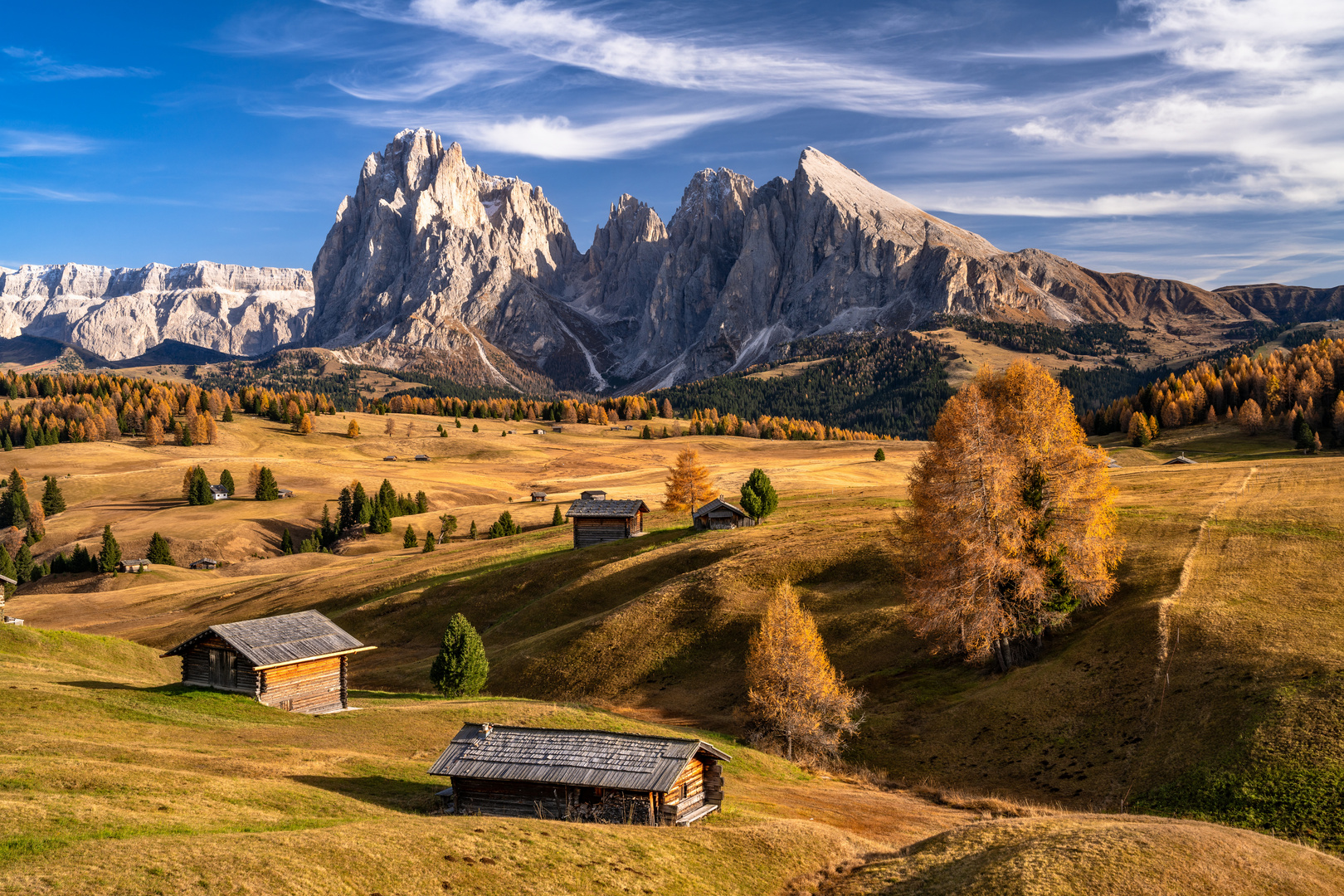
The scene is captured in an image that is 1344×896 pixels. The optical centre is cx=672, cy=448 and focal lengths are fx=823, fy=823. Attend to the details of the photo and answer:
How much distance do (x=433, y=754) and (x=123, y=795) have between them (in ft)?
50.5

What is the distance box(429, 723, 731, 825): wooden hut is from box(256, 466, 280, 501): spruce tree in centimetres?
13228

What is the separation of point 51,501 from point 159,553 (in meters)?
38.8

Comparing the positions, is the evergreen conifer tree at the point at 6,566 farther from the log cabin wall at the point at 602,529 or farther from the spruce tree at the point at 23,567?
the log cabin wall at the point at 602,529

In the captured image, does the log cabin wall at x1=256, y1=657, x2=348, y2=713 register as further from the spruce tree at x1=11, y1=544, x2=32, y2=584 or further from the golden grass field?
the spruce tree at x1=11, y1=544, x2=32, y2=584

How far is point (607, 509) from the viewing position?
294 ft

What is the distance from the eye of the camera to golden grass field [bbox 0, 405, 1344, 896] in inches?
869

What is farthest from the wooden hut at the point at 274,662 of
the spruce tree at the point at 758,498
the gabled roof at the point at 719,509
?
the spruce tree at the point at 758,498

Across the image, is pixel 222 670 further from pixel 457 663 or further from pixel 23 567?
pixel 23 567

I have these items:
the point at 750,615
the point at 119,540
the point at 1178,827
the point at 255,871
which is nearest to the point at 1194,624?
the point at 1178,827

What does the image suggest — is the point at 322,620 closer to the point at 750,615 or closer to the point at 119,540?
the point at 750,615

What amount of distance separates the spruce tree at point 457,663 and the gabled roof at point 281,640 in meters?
5.62

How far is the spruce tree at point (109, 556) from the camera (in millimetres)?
112875

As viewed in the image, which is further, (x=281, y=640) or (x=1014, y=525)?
(x=281, y=640)

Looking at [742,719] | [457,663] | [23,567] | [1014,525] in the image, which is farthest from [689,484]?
[23,567]
